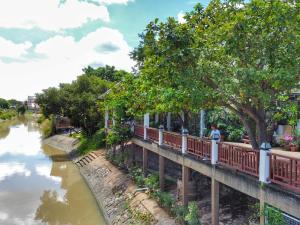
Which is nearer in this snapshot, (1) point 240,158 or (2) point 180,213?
(1) point 240,158

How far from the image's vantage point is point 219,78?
967 centimetres

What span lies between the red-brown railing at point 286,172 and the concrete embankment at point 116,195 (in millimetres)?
5476

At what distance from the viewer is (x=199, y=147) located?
12.8 meters

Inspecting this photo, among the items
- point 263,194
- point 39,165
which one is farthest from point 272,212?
point 39,165

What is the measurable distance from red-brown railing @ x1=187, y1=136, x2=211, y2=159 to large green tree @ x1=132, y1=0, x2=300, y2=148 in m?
1.61

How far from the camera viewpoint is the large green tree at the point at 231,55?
870cm

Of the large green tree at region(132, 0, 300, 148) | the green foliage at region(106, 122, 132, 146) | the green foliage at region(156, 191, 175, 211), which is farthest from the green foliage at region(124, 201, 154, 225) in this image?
the green foliage at region(106, 122, 132, 146)

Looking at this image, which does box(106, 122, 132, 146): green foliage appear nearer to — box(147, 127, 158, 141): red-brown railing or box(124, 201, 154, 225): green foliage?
box(147, 127, 158, 141): red-brown railing

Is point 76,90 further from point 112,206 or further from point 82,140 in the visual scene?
point 112,206

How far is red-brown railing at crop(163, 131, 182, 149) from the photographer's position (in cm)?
1478

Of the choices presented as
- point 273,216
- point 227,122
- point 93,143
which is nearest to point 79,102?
point 93,143

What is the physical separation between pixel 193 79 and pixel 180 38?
4.29 ft

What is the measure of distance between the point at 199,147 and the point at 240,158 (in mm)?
2813

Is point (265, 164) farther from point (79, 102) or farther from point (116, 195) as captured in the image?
point (79, 102)
